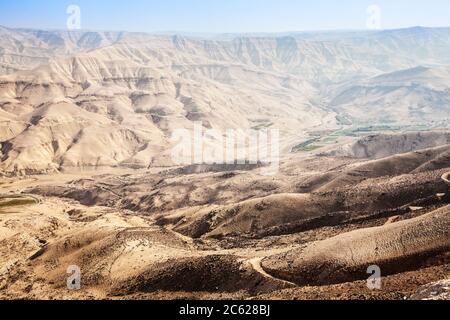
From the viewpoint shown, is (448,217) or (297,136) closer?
(448,217)

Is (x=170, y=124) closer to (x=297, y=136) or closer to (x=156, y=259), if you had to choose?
(x=297, y=136)

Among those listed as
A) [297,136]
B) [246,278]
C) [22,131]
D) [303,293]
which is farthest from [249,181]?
[297,136]

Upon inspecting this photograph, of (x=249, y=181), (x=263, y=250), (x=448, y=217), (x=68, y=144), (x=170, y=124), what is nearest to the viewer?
(x=448, y=217)

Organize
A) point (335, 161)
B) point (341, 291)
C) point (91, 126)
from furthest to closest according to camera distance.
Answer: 1. point (91, 126)
2. point (335, 161)
3. point (341, 291)

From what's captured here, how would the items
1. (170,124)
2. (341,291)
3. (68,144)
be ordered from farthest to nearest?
(170,124)
(68,144)
(341,291)

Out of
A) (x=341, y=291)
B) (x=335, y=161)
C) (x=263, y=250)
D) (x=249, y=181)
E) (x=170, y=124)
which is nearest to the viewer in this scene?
(x=341, y=291)

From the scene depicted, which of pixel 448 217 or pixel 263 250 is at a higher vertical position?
pixel 448 217
